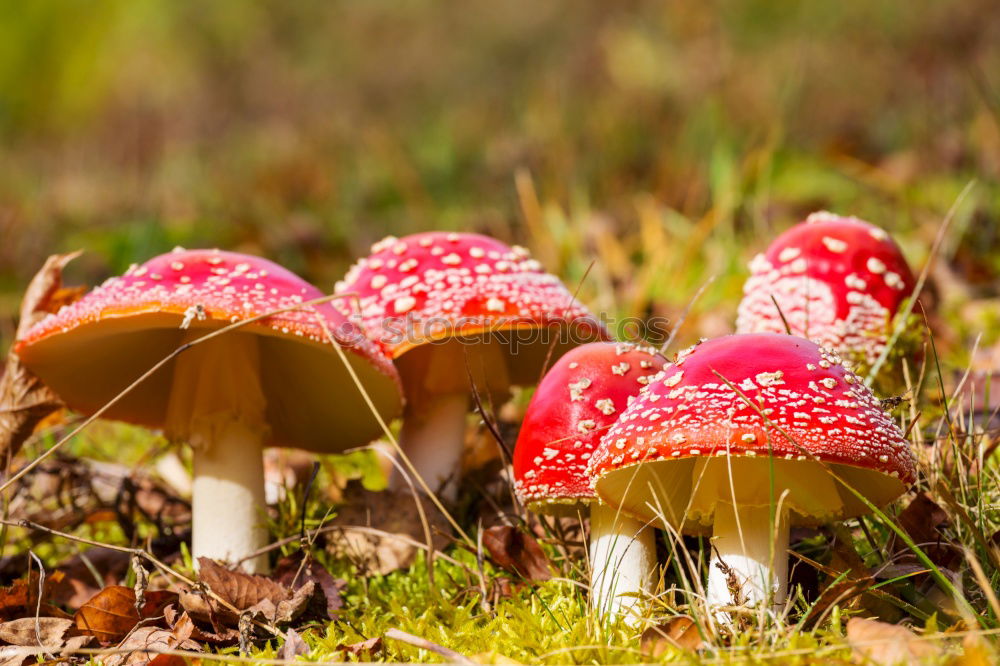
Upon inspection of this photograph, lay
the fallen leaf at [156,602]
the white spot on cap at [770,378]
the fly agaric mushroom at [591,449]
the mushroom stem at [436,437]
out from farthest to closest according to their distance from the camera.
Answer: the mushroom stem at [436,437], the fallen leaf at [156,602], the fly agaric mushroom at [591,449], the white spot on cap at [770,378]

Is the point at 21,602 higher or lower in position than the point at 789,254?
lower

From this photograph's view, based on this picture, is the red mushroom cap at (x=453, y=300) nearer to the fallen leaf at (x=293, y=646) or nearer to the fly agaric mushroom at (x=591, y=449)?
the fly agaric mushroom at (x=591, y=449)

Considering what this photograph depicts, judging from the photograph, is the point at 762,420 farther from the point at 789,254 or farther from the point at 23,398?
the point at 23,398

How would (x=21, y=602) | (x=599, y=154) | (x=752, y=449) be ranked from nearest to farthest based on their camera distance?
(x=752, y=449) → (x=21, y=602) → (x=599, y=154)

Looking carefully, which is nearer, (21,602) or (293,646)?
(293,646)

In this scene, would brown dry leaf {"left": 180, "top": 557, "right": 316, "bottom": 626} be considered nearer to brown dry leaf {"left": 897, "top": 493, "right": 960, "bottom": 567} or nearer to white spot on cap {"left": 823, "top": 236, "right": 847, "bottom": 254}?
brown dry leaf {"left": 897, "top": 493, "right": 960, "bottom": 567}

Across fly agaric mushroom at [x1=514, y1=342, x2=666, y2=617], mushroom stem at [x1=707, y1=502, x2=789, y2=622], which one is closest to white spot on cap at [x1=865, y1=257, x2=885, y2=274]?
fly agaric mushroom at [x1=514, y1=342, x2=666, y2=617]

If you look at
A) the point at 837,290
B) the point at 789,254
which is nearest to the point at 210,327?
the point at 789,254

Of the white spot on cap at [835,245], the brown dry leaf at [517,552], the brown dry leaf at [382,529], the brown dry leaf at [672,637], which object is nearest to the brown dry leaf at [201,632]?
the brown dry leaf at [382,529]
